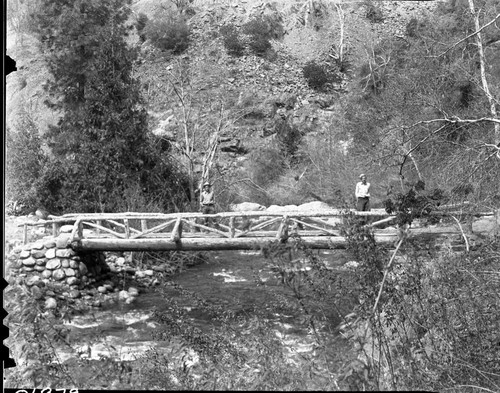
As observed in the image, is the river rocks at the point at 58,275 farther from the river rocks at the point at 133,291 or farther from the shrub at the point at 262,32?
the shrub at the point at 262,32

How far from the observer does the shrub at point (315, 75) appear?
1266 inches

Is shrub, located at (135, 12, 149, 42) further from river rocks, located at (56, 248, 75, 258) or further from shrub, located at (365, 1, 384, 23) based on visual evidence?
river rocks, located at (56, 248, 75, 258)

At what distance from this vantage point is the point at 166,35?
34938 millimetres

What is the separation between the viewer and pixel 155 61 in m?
34.4

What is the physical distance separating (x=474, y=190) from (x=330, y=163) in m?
14.2

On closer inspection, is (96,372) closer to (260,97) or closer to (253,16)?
(260,97)

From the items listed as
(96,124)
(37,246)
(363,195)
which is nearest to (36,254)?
(37,246)

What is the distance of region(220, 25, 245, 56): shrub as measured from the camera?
34.7 metres

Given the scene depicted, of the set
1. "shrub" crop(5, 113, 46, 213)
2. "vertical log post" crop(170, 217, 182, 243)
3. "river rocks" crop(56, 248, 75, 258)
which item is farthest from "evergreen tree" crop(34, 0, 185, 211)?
"vertical log post" crop(170, 217, 182, 243)

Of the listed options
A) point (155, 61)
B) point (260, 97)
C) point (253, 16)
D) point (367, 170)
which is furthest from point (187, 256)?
point (253, 16)

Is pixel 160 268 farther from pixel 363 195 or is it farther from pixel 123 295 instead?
pixel 363 195

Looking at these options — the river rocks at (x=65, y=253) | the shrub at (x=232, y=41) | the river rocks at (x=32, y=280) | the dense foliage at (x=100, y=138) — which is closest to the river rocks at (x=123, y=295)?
the river rocks at (x=65, y=253)

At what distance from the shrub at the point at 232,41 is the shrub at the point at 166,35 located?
246cm

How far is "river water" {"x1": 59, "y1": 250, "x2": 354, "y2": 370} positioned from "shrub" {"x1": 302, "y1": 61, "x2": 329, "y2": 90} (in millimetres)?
19399
